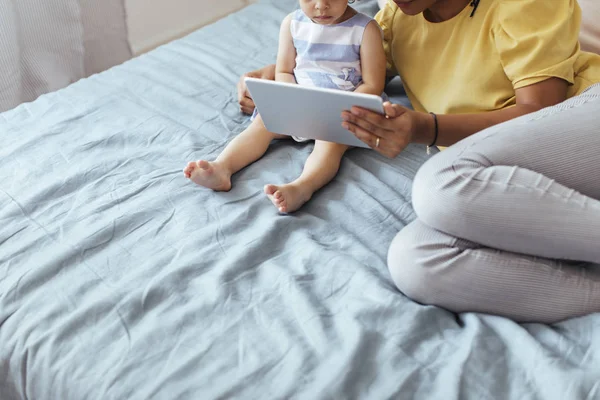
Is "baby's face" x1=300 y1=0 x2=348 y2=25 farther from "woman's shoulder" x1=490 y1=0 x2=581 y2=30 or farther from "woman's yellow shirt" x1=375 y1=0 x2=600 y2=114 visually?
"woman's shoulder" x1=490 y1=0 x2=581 y2=30

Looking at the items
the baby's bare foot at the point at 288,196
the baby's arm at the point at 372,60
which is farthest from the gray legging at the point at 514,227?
the baby's arm at the point at 372,60

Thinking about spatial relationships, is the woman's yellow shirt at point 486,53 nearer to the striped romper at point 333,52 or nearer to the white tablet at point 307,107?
the striped romper at point 333,52

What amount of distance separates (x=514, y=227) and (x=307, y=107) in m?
0.38

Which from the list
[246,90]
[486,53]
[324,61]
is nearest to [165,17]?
[246,90]

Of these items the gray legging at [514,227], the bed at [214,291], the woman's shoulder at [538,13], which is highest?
the woman's shoulder at [538,13]

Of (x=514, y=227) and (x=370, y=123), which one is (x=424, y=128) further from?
(x=514, y=227)

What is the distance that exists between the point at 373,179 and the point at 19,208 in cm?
63

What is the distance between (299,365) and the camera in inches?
30.5

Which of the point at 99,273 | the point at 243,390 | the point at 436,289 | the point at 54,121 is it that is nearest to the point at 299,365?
the point at 243,390

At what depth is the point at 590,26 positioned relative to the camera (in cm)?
126

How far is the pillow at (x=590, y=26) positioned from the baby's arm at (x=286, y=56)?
0.59 metres

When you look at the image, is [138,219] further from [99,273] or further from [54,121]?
[54,121]

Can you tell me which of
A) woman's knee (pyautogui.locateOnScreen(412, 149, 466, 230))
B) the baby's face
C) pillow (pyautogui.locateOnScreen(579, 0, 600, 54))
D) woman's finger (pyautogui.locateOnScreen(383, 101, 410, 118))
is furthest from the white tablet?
pillow (pyautogui.locateOnScreen(579, 0, 600, 54))

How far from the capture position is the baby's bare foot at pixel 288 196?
1.05 m
